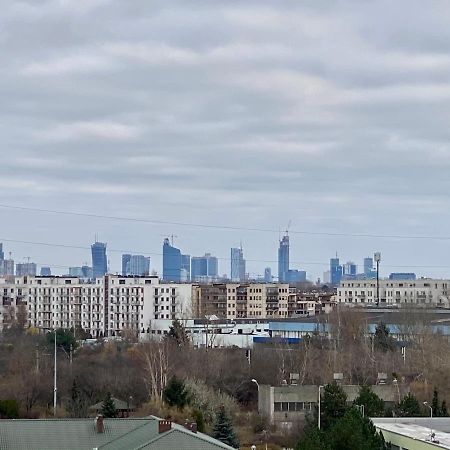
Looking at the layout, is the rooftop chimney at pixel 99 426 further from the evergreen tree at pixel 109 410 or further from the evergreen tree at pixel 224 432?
the evergreen tree at pixel 109 410

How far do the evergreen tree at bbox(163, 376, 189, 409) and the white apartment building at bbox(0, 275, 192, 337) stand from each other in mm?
45156

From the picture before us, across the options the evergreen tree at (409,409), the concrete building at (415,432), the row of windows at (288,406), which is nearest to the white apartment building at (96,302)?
the row of windows at (288,406)

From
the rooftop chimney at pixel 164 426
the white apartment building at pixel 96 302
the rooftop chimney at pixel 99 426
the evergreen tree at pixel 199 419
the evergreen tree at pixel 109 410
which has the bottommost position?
the evergreen tree at pixel 199 419

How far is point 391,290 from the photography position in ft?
379

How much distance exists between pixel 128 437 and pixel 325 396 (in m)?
9.64

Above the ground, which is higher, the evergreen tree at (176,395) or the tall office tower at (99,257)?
the tall office tower at (99,257)

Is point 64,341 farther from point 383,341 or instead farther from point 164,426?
point 164,426

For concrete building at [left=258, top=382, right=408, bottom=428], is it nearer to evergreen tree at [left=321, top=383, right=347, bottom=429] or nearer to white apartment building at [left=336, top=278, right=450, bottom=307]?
evergreen tree at [left=321, top=383, right=347, bottom=429]

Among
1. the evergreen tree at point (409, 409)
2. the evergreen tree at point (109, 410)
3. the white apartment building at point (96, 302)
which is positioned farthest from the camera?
the white apartment building at point (96, 302)

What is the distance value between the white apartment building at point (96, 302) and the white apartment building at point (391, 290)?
27431mm

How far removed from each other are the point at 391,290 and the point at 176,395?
7748 centimetres

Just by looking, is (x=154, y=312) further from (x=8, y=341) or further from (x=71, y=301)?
(x=8, y=341)

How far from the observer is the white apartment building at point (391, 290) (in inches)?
4461

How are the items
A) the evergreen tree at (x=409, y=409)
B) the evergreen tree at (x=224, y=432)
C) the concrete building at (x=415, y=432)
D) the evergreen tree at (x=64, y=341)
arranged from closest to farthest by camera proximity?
the concrete building at (x=415, y=432), the evergreen tree at (x=224, y=432), the evergreen tree at (x=409, y=409), the evergreen tree at (x=64, y=341)
